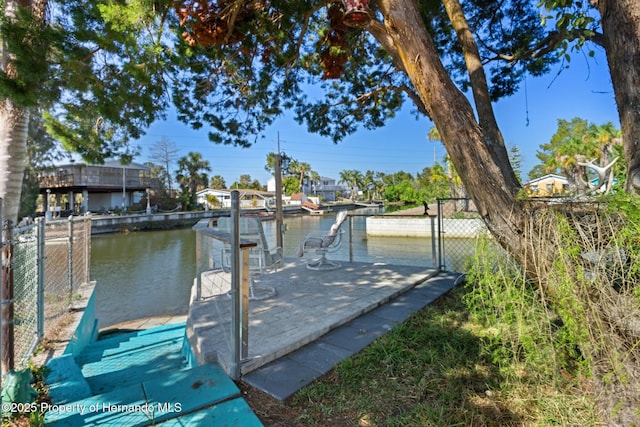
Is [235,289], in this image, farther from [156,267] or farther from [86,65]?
[156,267]

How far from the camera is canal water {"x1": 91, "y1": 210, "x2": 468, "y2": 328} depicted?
6317 millimetres

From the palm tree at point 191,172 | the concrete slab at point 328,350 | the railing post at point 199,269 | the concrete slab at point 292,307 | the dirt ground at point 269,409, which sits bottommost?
the dirt ground at point 269,409

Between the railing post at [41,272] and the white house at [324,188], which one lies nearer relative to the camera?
the railing post at [41,272]

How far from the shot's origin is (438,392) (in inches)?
70.7

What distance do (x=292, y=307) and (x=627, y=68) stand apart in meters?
3.09

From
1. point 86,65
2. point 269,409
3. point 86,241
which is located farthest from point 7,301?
point 86,241

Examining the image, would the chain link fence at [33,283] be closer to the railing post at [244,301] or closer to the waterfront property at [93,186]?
the railing post at [244,301]

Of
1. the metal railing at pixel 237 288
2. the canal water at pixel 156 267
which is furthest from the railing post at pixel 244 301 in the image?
the canal water at pixel 156 267

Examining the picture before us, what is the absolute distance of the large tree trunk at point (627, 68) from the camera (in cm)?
166

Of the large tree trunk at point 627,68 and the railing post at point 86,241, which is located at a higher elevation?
the large tree trunk at point 627,68

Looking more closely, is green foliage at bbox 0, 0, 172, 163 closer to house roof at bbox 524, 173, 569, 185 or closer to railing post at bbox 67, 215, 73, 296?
railing post at bbox 67, 215, 73, 296

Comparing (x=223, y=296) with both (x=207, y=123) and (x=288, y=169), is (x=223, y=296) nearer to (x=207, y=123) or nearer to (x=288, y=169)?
(x=207, y=123)

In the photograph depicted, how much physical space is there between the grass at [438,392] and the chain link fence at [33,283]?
2.05m

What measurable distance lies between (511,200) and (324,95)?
4387 mm
